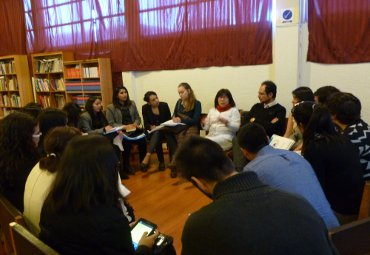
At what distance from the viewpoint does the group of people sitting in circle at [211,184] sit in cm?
90

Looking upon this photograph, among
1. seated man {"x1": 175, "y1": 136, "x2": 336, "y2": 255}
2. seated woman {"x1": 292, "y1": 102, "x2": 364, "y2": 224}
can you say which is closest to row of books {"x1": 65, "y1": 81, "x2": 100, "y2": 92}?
seated woman {"x1": 292, "y1": 102, "x2": 364, "y2": 224}

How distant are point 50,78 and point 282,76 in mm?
4516

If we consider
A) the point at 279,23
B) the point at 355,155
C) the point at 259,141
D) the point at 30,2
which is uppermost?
the point at 30,2

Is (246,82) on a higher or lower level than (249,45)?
lower

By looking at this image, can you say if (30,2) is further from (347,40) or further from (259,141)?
(259,141)

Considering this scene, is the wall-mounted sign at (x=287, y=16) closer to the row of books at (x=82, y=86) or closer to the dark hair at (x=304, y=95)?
the dark hair at (x=304, y=95)

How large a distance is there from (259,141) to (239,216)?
0.92 metres

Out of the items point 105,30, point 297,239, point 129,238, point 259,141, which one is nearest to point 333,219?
point 259,141

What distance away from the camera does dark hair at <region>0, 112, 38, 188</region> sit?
71.4 inches

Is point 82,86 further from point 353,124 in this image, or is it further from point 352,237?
point 352,237

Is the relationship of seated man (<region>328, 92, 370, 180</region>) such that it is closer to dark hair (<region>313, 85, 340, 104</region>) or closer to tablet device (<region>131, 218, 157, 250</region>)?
dark hair (<region>313, 85, 340, 104</region>)

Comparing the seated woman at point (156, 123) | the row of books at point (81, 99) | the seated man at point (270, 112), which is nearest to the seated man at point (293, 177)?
the seated man at point (270, 112)

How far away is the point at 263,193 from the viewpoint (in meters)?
0.95

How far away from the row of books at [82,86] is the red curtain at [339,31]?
3.42m
